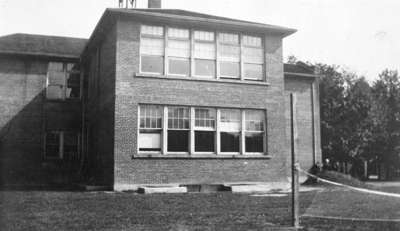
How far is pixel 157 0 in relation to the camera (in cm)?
2500

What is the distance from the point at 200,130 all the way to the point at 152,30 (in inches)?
182

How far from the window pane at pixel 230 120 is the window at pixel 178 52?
2.40m

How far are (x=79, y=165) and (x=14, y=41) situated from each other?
833 centimetres

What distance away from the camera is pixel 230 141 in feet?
63.7

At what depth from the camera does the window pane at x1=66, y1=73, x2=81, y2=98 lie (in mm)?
25734

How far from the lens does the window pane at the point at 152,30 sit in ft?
60.5

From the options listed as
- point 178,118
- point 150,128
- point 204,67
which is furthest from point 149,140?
point 204,67

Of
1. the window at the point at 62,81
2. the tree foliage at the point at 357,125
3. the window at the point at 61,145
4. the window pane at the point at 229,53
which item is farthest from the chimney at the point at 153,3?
the tree foliage at the point at 357,125

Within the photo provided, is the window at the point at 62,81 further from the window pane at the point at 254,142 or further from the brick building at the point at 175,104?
the window pane at the point at 254,142

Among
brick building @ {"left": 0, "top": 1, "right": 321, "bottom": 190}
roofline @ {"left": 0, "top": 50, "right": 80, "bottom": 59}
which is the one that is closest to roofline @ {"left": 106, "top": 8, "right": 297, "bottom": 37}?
brick building @ {"left": 0, "top": 1, "right": 321, "bottom": 190}

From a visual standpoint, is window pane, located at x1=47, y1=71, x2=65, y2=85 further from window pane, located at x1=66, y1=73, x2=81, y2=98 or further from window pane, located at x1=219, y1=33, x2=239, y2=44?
window pane, located at x1=219, y1=33, x2=239, y2=44

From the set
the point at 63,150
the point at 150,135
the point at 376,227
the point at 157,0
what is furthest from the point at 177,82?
the point at 376,227

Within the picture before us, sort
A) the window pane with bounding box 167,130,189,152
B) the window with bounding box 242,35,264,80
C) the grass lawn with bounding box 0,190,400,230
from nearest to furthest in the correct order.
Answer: the grass lawn with bounding box 0,190,400,230 → the window pane with bounding box 167,130,189,152 → the window with bounding box 242,35,264,80

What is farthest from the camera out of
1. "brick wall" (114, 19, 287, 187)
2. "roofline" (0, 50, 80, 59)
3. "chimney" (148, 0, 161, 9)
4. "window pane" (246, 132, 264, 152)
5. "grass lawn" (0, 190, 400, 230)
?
"chimney" (148, 0, 161, 9)
